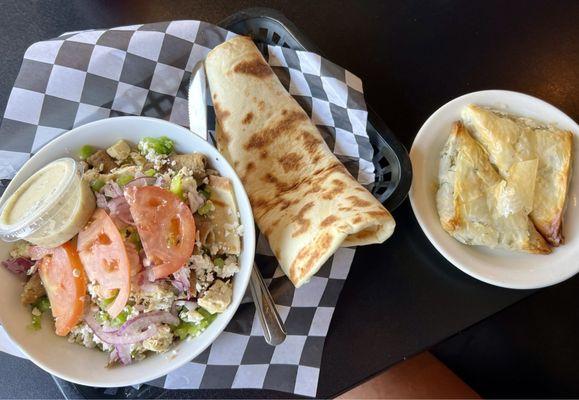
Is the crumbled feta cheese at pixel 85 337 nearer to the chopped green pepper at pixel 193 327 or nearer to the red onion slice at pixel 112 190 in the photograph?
the chopped green pepper at pixel 193 327

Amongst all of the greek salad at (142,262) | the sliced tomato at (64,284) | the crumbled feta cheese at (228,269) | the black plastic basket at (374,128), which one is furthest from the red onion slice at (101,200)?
the black plastic basket at (374,128)

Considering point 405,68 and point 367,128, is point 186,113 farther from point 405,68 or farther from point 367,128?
point 405,68

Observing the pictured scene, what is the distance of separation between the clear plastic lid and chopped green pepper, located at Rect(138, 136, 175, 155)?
0.19 meters

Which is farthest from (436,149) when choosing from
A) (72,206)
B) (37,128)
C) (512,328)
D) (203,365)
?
(37,128)

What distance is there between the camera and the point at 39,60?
4.66ft

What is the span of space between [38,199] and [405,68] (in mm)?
1201

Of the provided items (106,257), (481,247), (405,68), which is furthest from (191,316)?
(405,68)

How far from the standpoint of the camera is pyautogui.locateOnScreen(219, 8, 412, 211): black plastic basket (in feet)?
4.56

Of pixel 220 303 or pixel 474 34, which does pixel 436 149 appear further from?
pixel 220 303

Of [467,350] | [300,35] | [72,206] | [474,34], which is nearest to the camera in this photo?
[72,206]

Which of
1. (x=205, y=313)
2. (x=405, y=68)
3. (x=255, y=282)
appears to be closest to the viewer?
(x=205, y=313)

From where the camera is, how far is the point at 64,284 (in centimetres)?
119

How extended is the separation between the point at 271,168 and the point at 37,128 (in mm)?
702

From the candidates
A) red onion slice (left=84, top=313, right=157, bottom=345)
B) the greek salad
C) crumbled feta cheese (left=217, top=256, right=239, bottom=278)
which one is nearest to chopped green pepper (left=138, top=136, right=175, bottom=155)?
the greek salad
